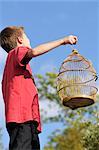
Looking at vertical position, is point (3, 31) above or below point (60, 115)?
below

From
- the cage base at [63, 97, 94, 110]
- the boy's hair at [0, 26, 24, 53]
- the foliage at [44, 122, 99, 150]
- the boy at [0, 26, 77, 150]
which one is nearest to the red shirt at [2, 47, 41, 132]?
the boy at [0, 26, 77, 150]

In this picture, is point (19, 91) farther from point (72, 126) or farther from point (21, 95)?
point (72, 126)

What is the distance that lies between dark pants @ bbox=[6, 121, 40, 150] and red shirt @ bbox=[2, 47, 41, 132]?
44mm

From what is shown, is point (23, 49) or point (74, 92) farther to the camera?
point (74, 92)

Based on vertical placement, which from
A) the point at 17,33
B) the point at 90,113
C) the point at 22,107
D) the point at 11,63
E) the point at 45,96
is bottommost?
the point at 22,107

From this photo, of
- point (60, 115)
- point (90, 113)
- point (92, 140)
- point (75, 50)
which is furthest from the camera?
point (60, 115)

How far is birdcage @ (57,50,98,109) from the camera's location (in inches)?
168

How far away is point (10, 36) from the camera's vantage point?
3.73 meters

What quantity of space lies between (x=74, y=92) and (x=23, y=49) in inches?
40.3

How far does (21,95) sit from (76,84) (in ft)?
4.26

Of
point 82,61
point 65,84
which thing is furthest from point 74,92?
point 82,61

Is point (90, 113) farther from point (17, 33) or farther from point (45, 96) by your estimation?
point (17, 33)

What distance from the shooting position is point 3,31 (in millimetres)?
3771

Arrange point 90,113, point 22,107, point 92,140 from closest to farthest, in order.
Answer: point 22,107 → point 92,140 → point 90,113
